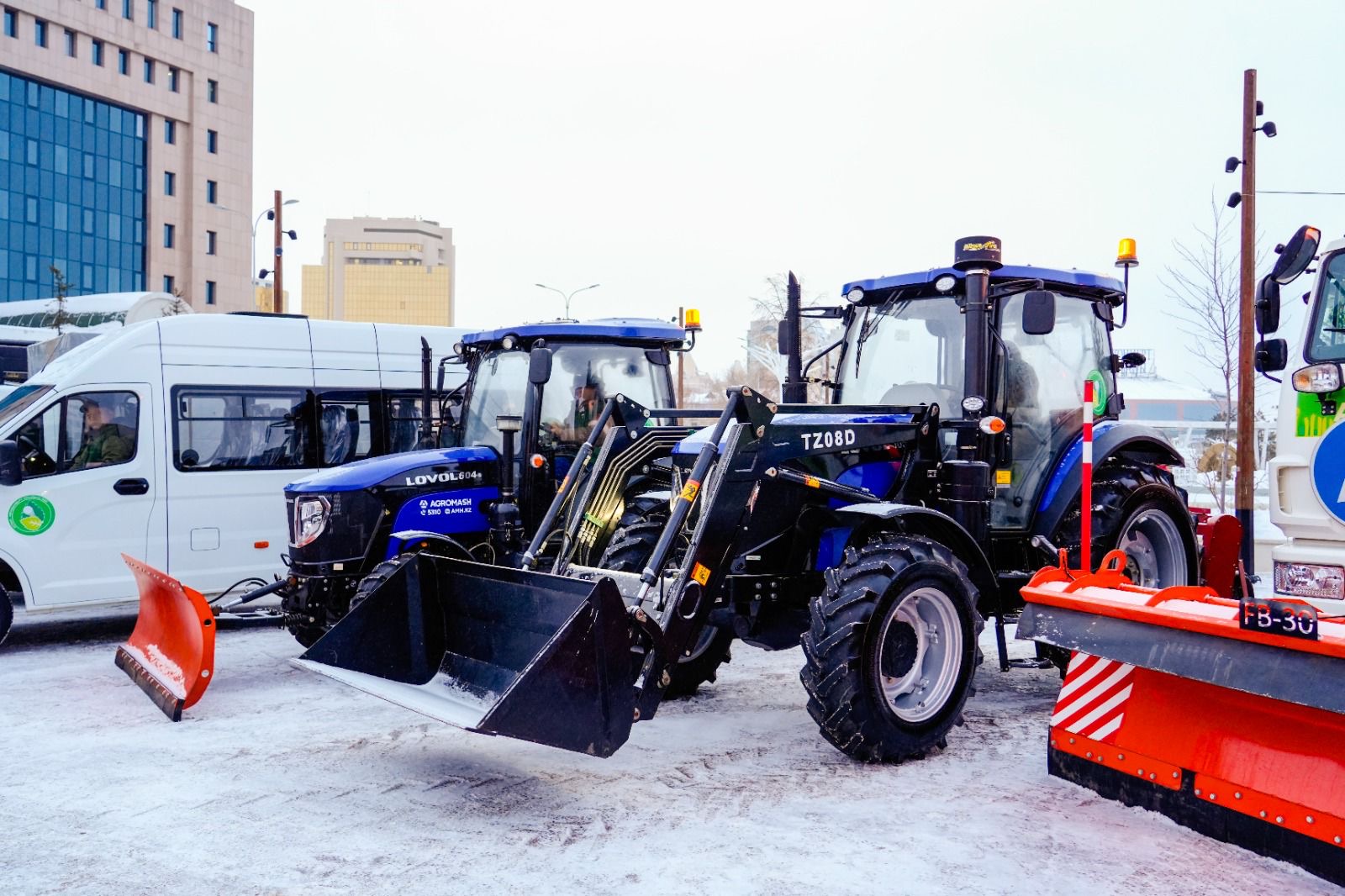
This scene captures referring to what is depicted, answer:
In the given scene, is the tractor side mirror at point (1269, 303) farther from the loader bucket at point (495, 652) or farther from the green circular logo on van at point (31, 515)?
the green circular logo on van at point (31, 515)

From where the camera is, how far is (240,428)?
9.71 m

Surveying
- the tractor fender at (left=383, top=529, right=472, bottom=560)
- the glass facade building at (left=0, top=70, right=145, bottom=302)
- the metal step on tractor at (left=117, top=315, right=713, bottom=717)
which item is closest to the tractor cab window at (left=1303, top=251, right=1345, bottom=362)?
the metal step on tractor at (left=117, top=315, right=713, bottom=717)

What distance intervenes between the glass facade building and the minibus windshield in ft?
146

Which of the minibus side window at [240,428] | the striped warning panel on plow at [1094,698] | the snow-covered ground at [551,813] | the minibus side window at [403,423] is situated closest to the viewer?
the snow-covered ground at [551,813]


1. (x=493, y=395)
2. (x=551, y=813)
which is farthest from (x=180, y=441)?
(x=551, y=813)

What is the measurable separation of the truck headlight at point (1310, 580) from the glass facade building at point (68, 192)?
170ft

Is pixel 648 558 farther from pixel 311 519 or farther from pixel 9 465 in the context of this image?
pixel 9 465

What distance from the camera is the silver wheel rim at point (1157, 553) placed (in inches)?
283

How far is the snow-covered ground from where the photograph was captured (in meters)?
4.06

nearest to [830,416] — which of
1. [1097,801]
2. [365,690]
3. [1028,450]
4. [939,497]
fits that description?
[939,497]

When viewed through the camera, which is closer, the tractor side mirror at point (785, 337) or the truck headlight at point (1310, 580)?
the truck headlight at point (1310, 580)

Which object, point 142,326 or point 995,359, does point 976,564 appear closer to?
point 995,359

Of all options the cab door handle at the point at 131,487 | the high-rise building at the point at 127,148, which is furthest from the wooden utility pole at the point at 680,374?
the high-rise building at the point at 127,148

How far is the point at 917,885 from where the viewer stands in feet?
13.0
